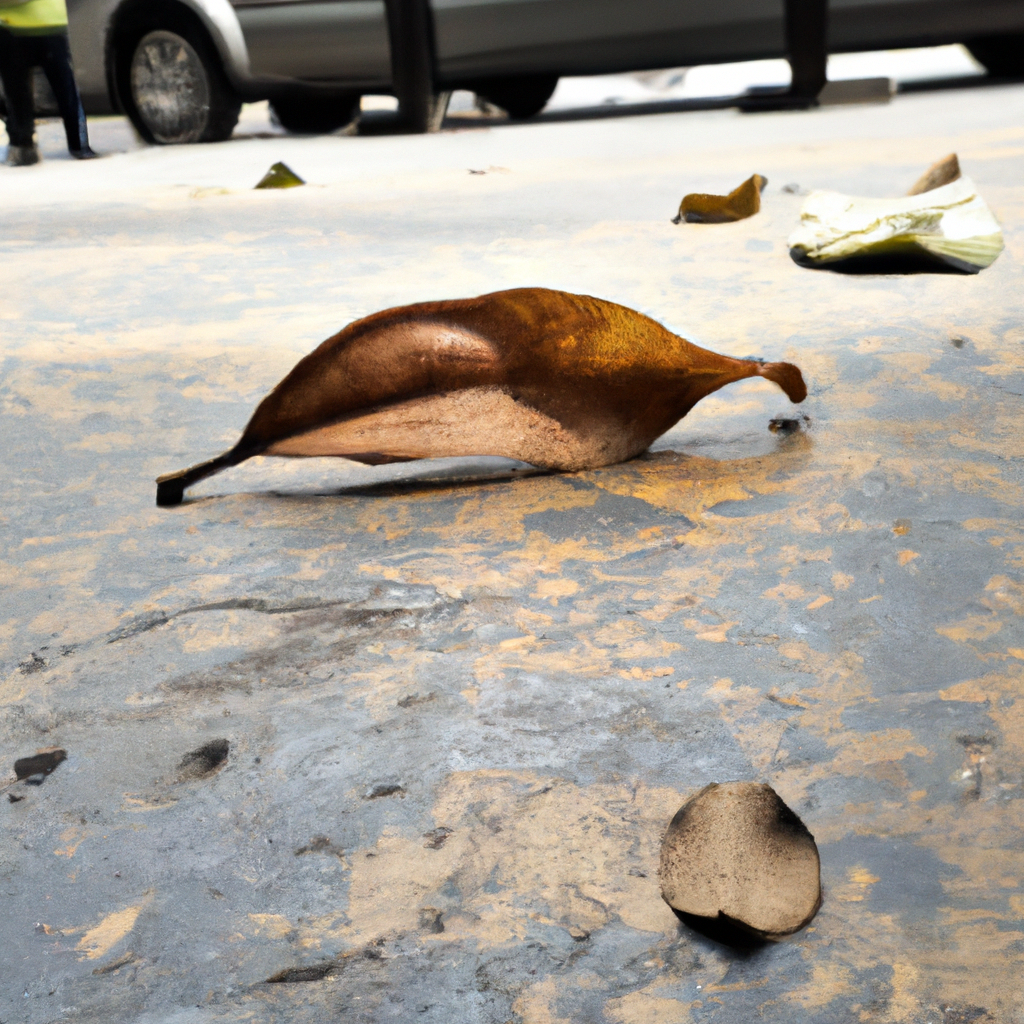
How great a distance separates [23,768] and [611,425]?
2.02ft

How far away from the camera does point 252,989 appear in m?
0.51

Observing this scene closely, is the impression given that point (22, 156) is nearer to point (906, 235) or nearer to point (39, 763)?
point (906, 235)

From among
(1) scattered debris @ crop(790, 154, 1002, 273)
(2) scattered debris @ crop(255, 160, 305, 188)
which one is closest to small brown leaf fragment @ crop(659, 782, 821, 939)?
(1) scattered debris @ crop(790, 154, 1002, 273)

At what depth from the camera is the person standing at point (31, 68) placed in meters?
4.84

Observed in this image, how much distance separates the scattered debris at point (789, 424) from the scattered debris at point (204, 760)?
2.36ft

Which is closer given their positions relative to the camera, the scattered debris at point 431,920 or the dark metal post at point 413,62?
the scattered debris at point 431,920

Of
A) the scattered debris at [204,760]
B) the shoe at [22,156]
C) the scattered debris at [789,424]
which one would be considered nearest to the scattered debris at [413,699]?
the scattered debris at [204,760]

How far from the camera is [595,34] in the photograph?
4.89 metres

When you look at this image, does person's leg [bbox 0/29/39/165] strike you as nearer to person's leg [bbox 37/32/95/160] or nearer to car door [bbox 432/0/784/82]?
person's leg [bbox 37/32/95/160]

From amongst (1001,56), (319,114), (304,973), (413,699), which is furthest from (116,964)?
(1001,56)

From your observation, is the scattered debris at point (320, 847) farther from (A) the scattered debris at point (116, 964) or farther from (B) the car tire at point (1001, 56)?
(B) the car tire at point (1001, 56)

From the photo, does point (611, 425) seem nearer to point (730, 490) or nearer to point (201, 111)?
point (730, 490)

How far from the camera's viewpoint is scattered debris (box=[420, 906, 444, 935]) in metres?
0.54

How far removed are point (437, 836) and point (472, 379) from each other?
1.72 feet
